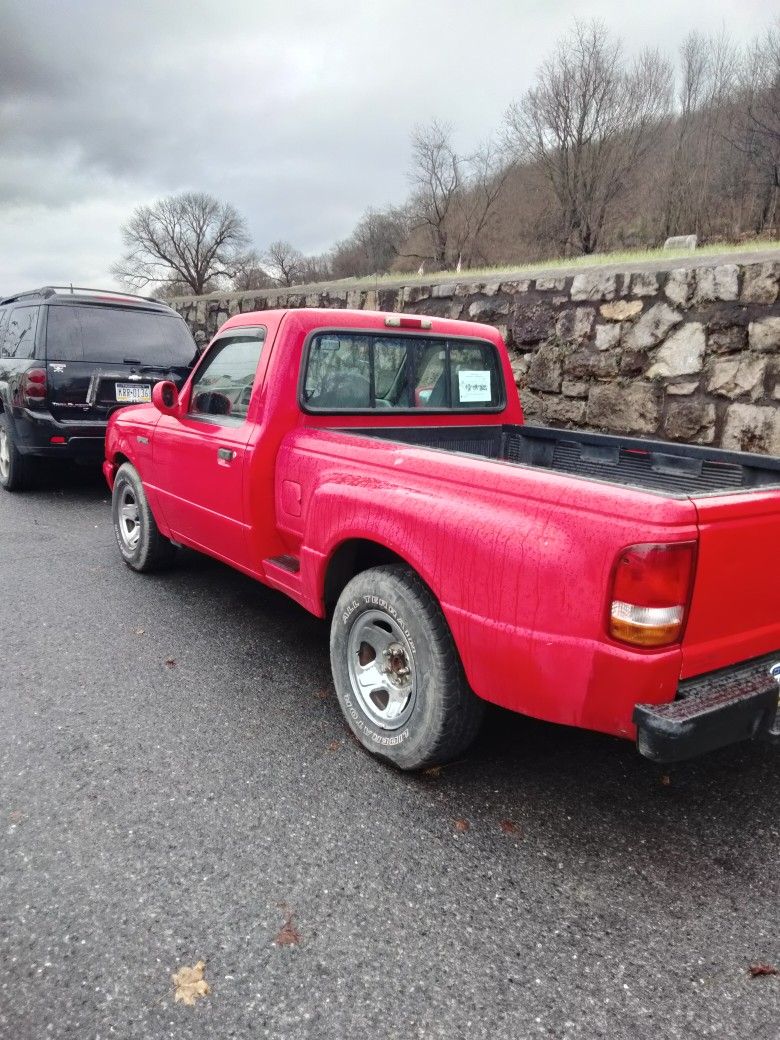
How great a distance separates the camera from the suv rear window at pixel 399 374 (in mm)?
3672

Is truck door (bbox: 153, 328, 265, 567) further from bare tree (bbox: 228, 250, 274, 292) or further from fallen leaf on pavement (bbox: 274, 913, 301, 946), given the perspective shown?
bare tree (bbox: 228, 250, 274, 292)

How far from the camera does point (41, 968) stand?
1921 mm

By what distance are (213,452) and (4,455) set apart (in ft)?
16.3

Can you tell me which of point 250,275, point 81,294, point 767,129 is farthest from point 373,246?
point 81,294

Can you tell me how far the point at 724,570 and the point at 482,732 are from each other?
1.44 m

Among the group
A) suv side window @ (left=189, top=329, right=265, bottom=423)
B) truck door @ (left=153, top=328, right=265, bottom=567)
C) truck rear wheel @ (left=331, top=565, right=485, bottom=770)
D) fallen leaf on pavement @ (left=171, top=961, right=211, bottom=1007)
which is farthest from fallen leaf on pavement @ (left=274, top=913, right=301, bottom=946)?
suv side window @ (left=189, top=329, right=265, bottom=423)

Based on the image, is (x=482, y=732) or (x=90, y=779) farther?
(x=482, y=732)

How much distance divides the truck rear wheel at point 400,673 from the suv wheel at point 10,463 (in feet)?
18.6

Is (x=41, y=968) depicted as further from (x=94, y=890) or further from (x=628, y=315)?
(x=628, y=315)

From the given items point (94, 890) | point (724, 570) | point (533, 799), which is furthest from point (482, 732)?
point (94, 890)

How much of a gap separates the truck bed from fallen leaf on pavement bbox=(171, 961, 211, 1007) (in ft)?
6.26

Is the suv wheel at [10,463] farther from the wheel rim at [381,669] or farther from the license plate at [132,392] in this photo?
the wheel rim at [381,669]

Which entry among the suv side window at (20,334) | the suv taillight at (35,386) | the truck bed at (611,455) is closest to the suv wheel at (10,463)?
the suv taillight at (35,386)

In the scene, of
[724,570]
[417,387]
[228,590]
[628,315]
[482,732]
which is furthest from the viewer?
[628,315]
